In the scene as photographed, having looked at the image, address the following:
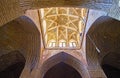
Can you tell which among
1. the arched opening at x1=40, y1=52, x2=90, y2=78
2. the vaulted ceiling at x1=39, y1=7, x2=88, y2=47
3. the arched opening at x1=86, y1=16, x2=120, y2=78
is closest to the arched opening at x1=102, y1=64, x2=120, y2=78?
the arched opening at x1=86, y1=16, x2=120, y2=78

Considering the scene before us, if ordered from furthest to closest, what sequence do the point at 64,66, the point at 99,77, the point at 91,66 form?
1. the point at 64,66
2. the point at 91,66
3. the point at 99,77

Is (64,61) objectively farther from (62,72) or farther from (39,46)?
(39,46)

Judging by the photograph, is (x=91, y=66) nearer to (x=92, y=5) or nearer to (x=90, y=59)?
(x=90, y=59)

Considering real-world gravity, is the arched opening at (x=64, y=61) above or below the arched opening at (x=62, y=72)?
above

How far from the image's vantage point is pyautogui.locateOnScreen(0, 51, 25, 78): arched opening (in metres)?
12.5

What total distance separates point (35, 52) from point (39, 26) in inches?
63.6

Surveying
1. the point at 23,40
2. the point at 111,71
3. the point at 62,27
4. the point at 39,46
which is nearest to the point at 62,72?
the point at 62,27

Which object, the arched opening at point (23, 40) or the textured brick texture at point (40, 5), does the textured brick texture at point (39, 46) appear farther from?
the textured brick texture at point (40, 5)

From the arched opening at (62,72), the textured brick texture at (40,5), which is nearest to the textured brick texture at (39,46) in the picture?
the arched opening at (62,72)

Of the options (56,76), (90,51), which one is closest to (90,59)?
(90,51)

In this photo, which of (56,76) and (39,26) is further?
(56,76)

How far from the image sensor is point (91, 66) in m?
11.1

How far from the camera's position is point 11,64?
1356cm

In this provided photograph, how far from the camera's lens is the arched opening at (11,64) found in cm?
1250
